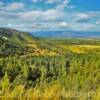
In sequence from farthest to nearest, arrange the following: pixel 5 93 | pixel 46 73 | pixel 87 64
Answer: pixel 87 64 < pixel 46 73 < pixel 5 93

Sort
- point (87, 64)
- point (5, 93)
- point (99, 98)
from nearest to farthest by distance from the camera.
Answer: point (99, 98)
point (5, 93)
point (87, 64)

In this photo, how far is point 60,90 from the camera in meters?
10.7

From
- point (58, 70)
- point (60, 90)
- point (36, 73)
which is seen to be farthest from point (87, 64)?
point (60, 90)

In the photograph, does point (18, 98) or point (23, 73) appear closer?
point (18, 98)

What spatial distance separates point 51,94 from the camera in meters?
10.0

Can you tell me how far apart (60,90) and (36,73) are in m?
142

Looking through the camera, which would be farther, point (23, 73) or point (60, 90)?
point (23, 73)

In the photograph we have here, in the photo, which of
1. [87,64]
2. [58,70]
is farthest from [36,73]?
[87,64]

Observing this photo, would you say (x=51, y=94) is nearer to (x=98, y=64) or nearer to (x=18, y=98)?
(x=18, y=98)

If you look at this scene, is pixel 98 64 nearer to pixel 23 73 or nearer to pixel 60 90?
pixel 23 73

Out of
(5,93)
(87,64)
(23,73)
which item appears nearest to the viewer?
(5,93)

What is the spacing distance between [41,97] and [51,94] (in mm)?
332

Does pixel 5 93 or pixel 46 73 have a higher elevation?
pixel 5 93

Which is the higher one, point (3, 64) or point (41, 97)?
point (41, 97)
